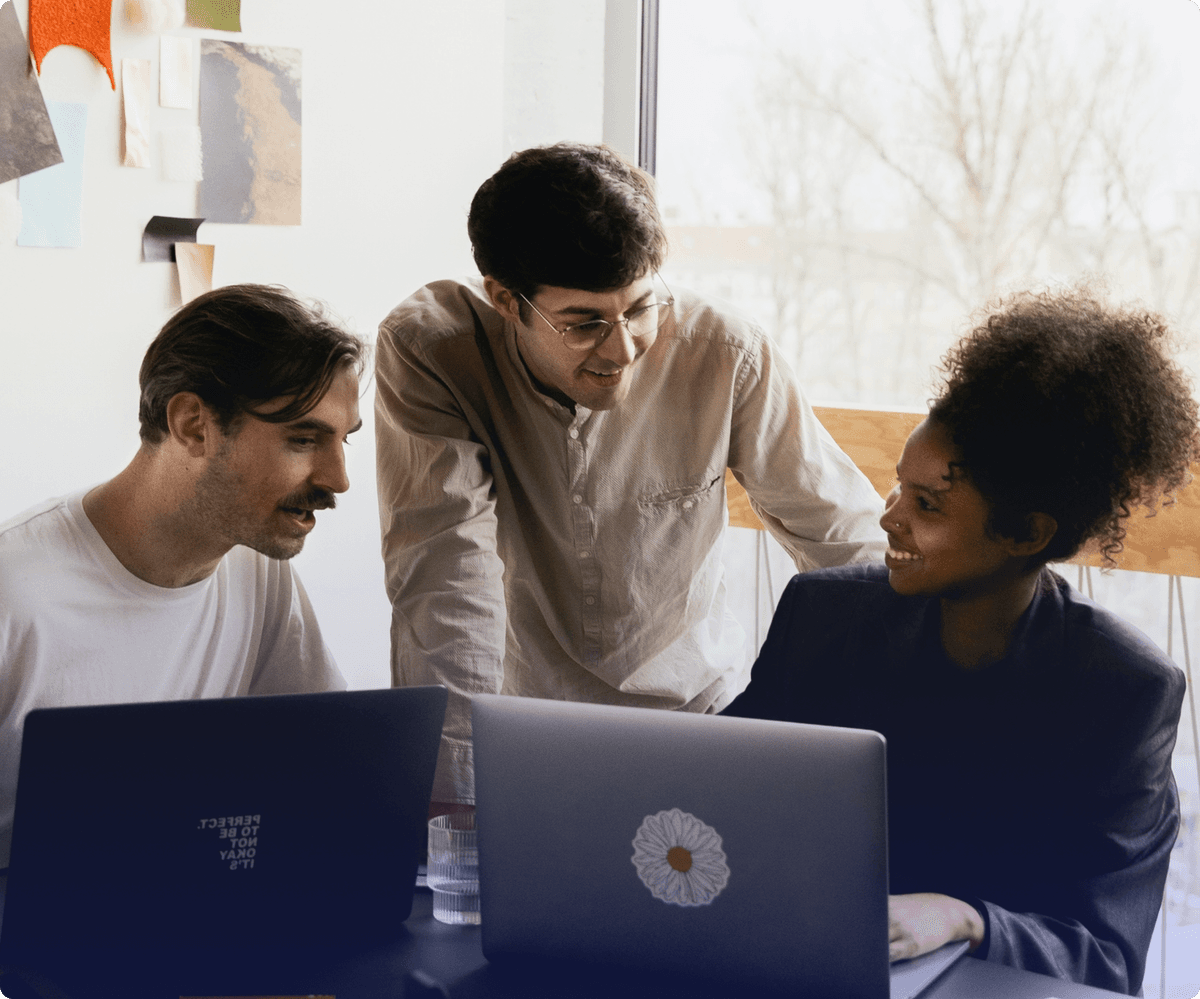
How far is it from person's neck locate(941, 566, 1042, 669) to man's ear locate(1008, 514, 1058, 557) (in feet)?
0.10

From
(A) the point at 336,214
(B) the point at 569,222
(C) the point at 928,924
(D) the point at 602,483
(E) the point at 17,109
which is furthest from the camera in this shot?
(A) the point at 336,214

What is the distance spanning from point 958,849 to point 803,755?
516mm

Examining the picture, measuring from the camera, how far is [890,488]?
226 cm

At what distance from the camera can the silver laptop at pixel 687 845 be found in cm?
88

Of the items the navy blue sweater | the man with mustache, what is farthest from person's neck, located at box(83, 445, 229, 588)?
the navy blue sweater

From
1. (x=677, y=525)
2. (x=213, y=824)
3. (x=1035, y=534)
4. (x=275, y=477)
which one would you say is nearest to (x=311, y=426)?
(x=275, y=477)

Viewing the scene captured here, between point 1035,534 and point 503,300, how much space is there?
674 millimetres

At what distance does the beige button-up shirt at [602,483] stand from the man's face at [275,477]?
11 cm

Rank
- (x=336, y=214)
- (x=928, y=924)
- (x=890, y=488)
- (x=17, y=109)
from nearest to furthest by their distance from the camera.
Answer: (x=928, y=924), (x=17, y=109), (x=890, y=488), (x=336, y=214)

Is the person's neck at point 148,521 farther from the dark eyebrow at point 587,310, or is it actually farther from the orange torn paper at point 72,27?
the orange torn paper at point 72,27

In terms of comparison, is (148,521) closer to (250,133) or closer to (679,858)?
(679,858)

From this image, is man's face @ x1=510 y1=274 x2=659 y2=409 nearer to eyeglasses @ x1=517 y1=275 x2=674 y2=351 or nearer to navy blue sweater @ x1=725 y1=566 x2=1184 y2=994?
eyeglasses @ x1=517 y1=275 x2=674 y2=351

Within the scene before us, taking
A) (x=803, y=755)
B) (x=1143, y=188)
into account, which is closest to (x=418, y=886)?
(x=803, y=755)

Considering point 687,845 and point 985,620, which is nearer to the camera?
point 687,845
